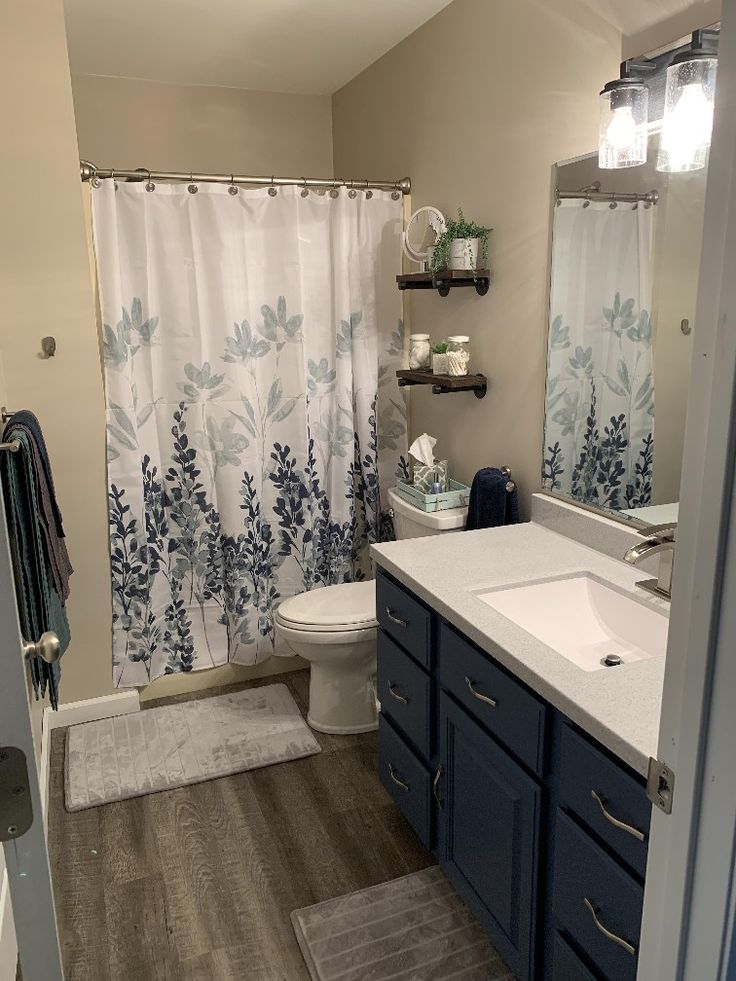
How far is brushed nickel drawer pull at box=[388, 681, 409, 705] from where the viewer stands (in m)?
2.12

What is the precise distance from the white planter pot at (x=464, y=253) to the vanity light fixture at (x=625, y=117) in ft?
2.10

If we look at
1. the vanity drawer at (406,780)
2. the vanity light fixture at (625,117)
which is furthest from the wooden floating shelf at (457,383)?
the vanity drawer at (406,780)

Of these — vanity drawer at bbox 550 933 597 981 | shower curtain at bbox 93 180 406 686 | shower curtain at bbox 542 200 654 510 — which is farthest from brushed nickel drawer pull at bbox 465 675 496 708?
shower curtain at bbox 93 180 406 686

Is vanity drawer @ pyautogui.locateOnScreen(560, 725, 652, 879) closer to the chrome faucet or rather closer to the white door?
the chrome faucet

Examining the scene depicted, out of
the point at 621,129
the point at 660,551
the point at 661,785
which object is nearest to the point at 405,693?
the point at 660,551

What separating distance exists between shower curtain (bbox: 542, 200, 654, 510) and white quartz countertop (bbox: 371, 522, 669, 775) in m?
0.21

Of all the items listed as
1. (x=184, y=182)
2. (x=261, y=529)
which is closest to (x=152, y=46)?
(x=184, y=182)

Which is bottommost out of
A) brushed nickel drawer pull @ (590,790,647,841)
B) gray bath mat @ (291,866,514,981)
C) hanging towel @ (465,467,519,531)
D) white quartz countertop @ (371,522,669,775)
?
gray bath mat @ (291,866,514,981)

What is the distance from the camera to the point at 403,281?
112 inches

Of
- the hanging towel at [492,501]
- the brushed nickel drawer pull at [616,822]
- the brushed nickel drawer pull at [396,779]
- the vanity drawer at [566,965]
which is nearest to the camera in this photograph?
the brushed nickel drawer pull at [616,822]

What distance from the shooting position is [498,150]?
242cm

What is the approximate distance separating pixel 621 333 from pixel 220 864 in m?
1.83

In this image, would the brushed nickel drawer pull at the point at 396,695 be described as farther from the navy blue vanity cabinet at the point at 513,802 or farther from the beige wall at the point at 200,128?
the beige wall at the point at 200,128

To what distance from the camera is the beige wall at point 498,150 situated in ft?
6.86
